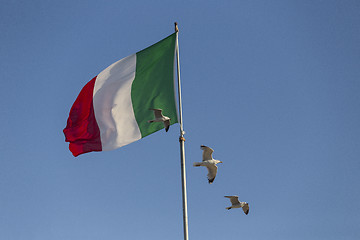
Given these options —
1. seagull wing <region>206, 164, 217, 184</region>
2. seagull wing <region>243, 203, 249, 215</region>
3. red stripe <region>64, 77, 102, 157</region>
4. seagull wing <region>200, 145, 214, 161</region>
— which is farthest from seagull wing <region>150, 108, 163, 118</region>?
seagull wing <region>243, 203, 249, 215</region>

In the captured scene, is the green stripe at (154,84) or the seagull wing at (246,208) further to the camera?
the green stripe at (154,84)

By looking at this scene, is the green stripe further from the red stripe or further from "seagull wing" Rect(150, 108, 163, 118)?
the red stripe

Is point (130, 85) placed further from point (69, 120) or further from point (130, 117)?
point (69, 120)

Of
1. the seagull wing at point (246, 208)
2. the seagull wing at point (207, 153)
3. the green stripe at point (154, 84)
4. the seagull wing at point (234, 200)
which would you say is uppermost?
the green stripe at point (154, 84)

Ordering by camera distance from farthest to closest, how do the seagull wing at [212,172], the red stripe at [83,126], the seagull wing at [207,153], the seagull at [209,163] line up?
the red stripe at [83,126] → the seagull wing at [207,153] → the seagull wing at [212,172] → the seagull at [209,163]

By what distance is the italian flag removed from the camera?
2514cm

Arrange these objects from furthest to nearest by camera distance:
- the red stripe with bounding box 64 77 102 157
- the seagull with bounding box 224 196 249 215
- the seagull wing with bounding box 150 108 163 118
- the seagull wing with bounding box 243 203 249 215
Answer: the red stripe with bounding box 64 77 102 157, the seagull wing with bounding box 243 203 249 215, the seagull with bounding box 224 196 249 215, the seagull wing with bounding box 150 108 163 118

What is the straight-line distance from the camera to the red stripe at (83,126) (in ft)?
85.7

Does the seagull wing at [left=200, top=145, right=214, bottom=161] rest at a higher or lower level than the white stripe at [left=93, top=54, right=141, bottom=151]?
lower

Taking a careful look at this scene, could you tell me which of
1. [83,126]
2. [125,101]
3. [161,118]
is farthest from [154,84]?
[83,126]

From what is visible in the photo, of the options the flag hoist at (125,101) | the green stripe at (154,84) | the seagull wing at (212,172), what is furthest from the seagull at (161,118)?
the seagull wing at (212,172)

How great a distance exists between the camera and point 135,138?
2489 cm

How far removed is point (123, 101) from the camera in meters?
26.1

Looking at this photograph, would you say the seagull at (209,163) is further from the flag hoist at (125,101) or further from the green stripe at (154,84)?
the green stripe at (154,84)
